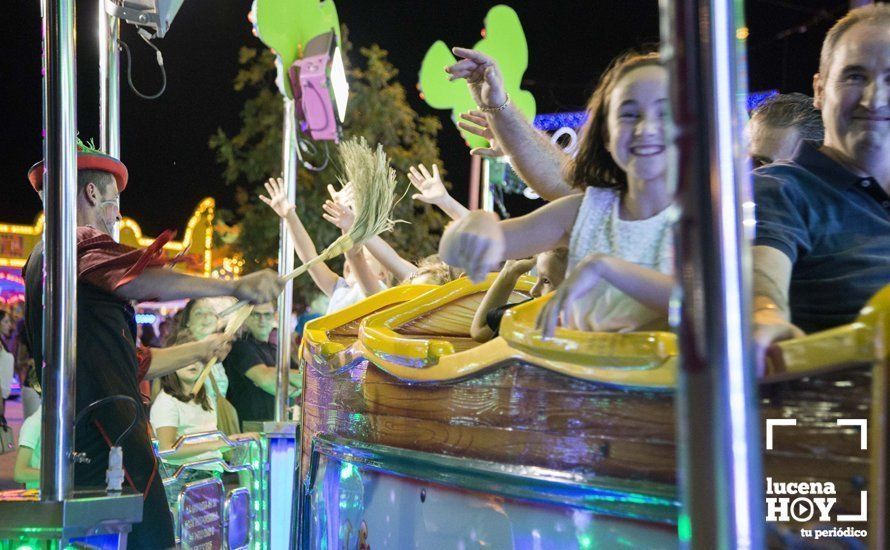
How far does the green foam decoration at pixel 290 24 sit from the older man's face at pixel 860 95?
156 inches

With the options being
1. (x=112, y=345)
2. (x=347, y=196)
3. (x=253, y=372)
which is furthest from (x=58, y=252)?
(x=253, y=372)

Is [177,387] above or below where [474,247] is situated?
below

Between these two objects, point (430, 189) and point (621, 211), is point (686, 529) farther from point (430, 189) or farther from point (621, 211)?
point (430, 189)

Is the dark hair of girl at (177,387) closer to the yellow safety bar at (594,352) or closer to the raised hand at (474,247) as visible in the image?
the yellow safety bar at (594,352)

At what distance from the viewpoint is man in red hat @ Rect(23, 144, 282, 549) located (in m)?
2.74

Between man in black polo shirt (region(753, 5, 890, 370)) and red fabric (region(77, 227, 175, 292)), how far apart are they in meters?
1.61

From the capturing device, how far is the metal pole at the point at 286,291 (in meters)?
5.14

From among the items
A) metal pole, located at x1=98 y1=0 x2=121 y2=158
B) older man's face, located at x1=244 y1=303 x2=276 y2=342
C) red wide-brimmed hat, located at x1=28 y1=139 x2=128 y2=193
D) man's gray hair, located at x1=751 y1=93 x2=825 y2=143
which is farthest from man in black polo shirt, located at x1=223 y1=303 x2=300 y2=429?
man's gray hair, located at x1=751 y1=93 x2=825 y2=143

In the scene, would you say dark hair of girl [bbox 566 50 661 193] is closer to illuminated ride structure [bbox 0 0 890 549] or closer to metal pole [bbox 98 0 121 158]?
illuminated ride structure [bbox 0 0 890 549]

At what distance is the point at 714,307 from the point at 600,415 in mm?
955

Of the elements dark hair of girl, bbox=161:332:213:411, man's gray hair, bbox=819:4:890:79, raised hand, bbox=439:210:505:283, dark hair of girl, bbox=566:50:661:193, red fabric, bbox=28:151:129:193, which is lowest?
dark hair of girl, bbox=161:332:213:411

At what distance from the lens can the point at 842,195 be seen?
1.84m

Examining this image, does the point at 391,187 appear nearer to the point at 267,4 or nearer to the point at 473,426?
the point at 267,4

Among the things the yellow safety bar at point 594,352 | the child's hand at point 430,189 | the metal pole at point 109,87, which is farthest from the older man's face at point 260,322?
the yellow safety bar at point 594,352
